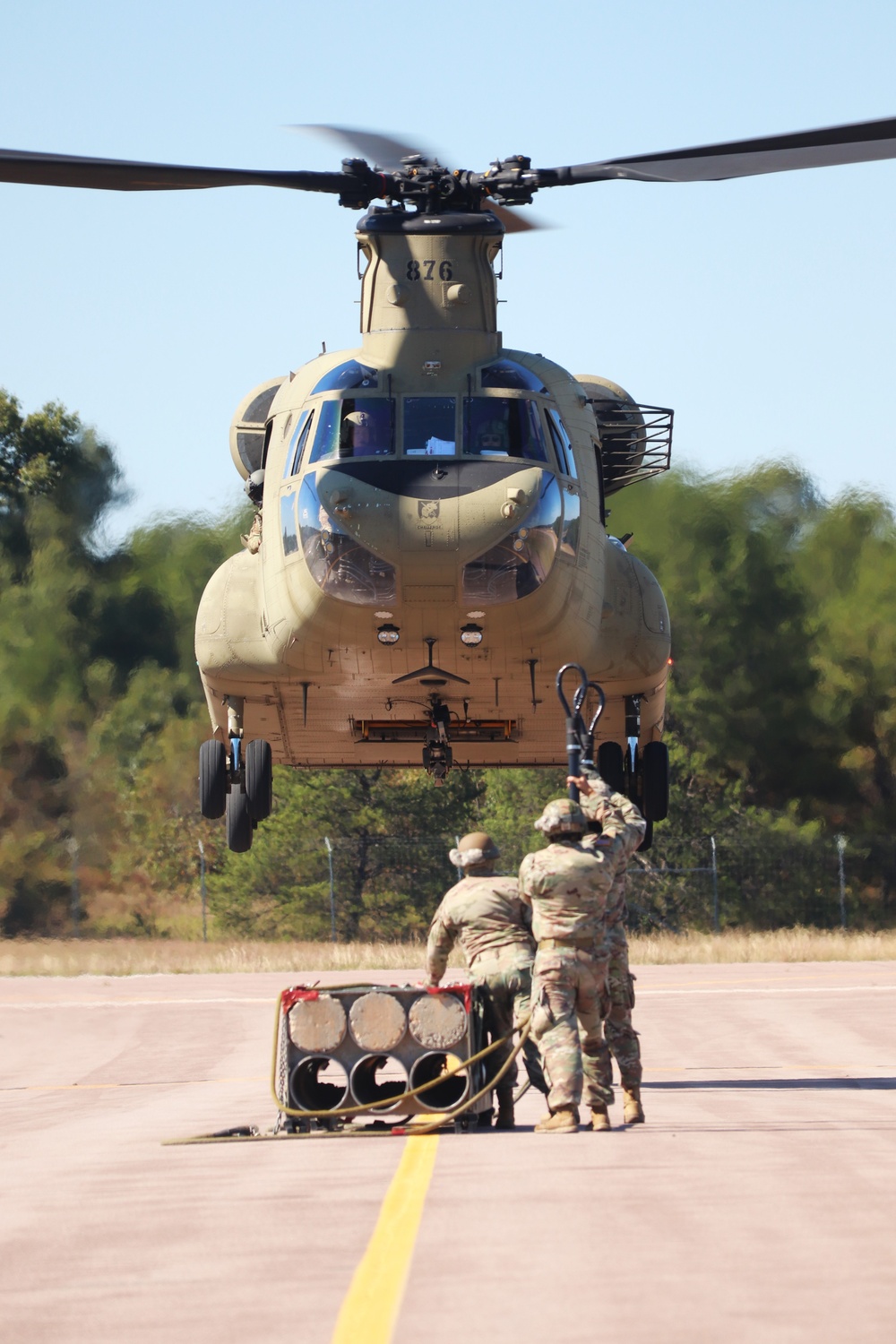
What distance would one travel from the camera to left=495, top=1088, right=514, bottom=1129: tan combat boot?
33.4 ft

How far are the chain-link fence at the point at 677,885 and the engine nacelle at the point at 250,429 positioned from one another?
21885 millimetres

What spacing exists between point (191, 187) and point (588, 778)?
6.90m

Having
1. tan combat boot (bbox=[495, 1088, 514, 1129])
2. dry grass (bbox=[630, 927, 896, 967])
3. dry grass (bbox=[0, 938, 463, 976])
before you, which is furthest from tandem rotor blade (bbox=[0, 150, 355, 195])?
dry grass (bbox=[630, 927, 896, 967])

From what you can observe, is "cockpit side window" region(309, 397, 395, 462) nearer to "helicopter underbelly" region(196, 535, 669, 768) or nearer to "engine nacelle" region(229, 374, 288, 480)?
"helicopter underbelly" region(196, 535, 669, 768)

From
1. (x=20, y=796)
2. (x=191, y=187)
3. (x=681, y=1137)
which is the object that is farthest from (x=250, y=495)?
(x=20, y=796)

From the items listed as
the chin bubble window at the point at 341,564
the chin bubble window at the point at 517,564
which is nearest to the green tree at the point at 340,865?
the chin bubble window at the point at 341,564

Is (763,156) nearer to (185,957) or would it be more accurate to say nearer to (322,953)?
(322,953)

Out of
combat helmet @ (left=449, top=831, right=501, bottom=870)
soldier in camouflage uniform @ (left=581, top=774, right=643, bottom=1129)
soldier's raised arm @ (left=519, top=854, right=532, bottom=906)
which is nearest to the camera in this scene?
soldier's raised arm @ (left=519, top=854, right=532, bottom=906)

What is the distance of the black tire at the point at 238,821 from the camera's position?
701 inches

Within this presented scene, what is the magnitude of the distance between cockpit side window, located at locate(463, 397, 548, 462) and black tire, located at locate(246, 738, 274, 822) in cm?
429

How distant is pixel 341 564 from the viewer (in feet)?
47.2

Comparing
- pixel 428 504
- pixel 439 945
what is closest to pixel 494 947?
pixel 439 945

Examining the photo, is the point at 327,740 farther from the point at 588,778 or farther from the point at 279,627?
the point at 588,778

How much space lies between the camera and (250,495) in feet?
55.5
